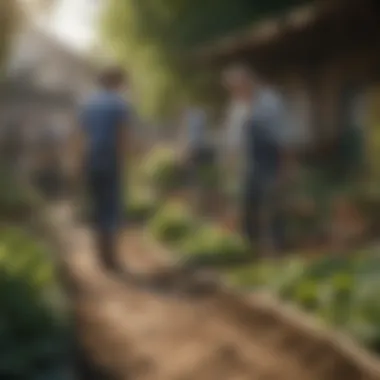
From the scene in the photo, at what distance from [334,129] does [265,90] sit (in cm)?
21

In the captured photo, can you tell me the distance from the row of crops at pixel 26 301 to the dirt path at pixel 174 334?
97 mm

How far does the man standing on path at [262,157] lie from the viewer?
9.95 feet

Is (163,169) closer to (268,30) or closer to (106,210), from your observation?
(106,210)

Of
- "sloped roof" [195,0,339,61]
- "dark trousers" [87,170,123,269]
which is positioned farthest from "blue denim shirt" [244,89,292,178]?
"dark trousers" [87,170,123,269]

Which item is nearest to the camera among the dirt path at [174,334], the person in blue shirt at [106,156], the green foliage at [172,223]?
the dirt path at [174,334]

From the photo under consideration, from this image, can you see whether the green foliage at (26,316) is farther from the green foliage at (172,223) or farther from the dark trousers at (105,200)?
the green foliage at (172,223)

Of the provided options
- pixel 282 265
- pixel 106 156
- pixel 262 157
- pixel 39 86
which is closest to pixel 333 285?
pixel 282 265

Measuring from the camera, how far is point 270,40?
3238mm

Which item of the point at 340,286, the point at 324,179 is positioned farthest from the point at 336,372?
the point at 324,179

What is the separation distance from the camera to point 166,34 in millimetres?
3111

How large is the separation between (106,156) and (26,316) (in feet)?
2.16

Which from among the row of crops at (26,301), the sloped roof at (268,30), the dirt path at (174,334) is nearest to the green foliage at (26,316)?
the row of crops at (26,301)

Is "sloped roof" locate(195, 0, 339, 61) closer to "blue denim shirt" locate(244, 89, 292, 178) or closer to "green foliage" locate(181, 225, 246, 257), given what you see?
"blue denim shirt" locate(244, 89, 292, 178)

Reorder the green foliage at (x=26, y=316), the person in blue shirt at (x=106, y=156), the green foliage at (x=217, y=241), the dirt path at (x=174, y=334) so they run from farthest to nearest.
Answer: the green foliage at (x=217, y=241)
the person in blue shirt at (x=106, y=156)
the dirt path at (x=174, y=334)
the green foliage at (x=26, y=316)
